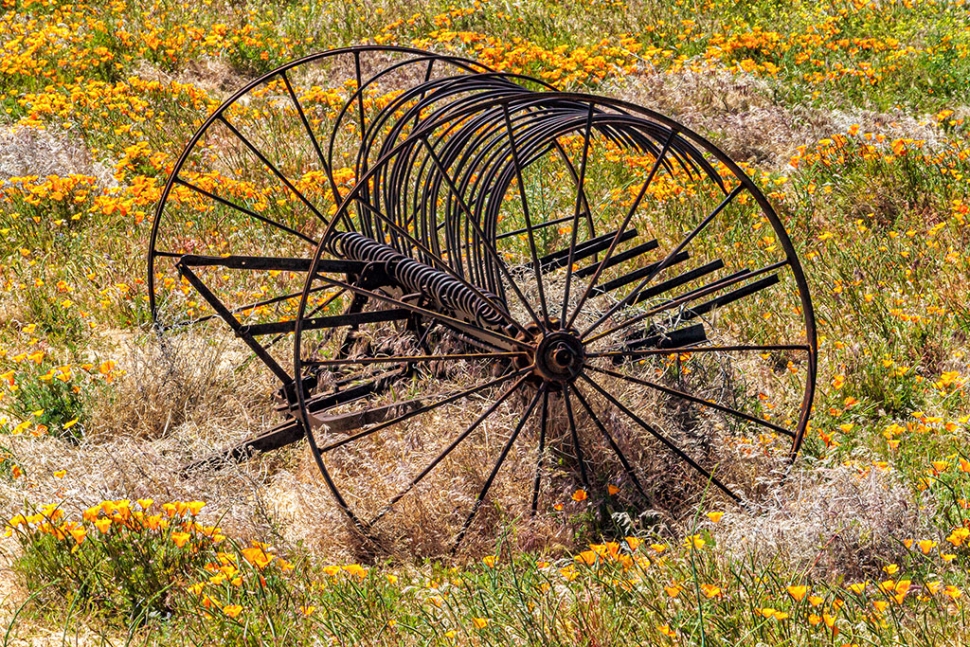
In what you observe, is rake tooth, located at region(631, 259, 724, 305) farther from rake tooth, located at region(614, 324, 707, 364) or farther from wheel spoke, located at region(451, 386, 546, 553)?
wheel spoke, located at region(451, 386, 546, 553)

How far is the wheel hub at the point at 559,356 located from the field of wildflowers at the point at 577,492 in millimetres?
520

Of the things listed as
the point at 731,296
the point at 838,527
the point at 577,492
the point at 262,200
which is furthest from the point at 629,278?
the point at 262,200

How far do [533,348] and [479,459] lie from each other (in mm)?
562

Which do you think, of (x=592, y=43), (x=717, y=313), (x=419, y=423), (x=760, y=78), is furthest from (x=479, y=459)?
(x=592, y=43)

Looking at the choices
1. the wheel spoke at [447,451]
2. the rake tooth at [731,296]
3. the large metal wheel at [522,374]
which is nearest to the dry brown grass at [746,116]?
the large metal wheel at [522,374]

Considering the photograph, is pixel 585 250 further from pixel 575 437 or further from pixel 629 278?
pixel 575 437

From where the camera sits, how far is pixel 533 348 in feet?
12.5

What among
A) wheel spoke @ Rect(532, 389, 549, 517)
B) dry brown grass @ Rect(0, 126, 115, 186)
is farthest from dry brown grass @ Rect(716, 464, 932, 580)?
dry brown grass @ Rect(0, 126, 115, 186)

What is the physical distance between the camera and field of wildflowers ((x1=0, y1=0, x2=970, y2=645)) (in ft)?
10.4

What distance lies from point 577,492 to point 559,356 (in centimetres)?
47

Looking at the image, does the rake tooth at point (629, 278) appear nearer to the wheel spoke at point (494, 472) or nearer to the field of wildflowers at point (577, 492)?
the wheel spoke at point (494, 472)

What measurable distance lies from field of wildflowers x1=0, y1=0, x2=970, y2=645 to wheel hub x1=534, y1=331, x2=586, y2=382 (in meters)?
0.52

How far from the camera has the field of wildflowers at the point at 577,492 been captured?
3.18 meters

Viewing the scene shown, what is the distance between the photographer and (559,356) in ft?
12.4
